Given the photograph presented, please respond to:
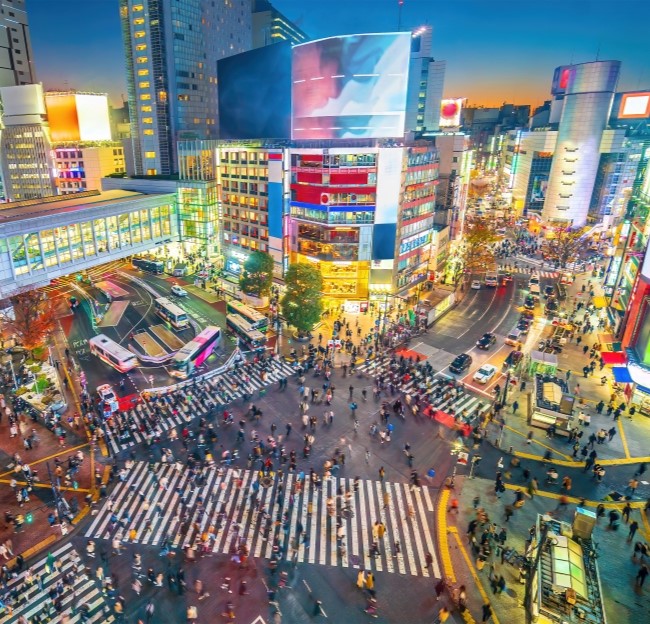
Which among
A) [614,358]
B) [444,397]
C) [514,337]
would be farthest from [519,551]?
[514,337]

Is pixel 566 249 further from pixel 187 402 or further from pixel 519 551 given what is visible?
pixel 187 402

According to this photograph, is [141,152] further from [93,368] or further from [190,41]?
[93,368]

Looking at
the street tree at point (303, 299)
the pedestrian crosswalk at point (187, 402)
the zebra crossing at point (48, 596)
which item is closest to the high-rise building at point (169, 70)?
the street tree at point (303, 299)

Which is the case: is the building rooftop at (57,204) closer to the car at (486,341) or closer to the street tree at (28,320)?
the street tree at (28,320)

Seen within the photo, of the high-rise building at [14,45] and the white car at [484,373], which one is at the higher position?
the high-rise building at [14,45]

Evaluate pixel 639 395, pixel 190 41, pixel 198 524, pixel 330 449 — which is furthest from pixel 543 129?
pixel 198 524

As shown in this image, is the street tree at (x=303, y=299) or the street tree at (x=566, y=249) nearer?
the street tree at (x=303, y=299)

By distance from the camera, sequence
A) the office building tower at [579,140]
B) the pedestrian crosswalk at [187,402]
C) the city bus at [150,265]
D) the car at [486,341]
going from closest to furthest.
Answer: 1. the pedestrian crosswalk at [187,402]
2. the car at [486,341]
3. the city bus at [150,265]
4. the office building tower at [579,140]

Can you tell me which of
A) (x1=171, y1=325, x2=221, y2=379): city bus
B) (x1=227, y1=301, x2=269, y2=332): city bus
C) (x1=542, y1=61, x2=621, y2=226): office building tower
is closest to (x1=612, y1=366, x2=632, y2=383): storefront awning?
(x1=227, y1=301, x2=269, y2=332): city bus

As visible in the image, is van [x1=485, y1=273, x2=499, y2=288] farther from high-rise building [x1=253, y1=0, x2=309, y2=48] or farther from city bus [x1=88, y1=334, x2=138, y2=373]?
high-rise building [x1=253, y1=0, x2=309, y2=48]
